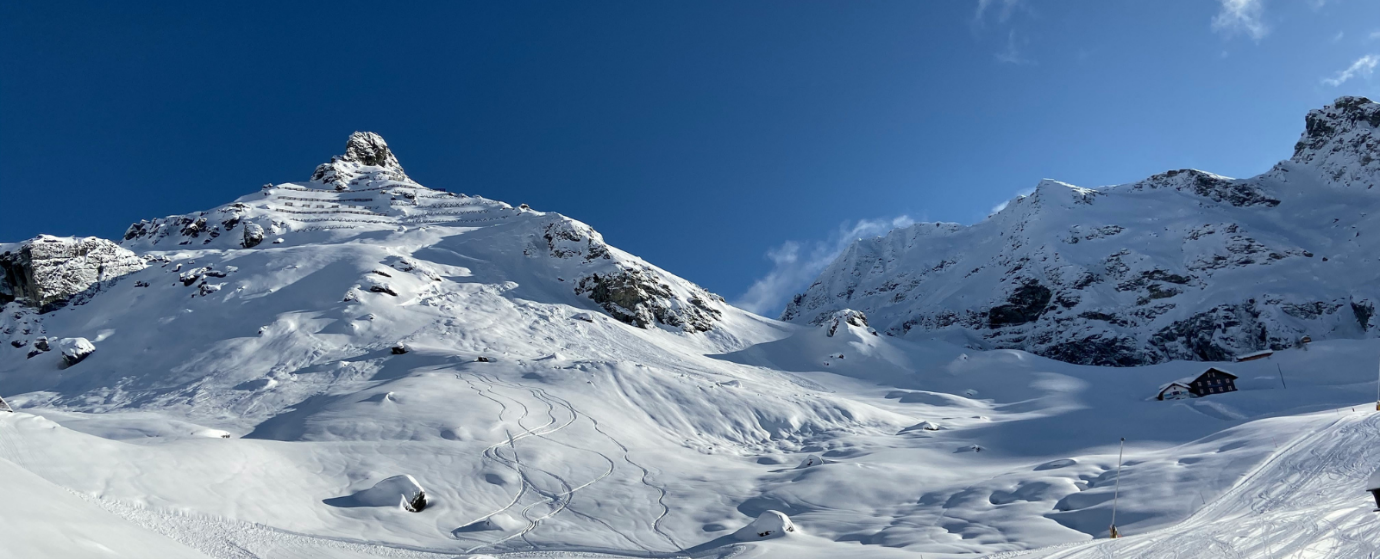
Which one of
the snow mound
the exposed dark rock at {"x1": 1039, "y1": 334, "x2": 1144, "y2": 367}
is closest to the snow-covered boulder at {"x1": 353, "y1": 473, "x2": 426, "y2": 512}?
the snow mound

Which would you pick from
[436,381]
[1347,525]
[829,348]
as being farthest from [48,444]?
[829,348]

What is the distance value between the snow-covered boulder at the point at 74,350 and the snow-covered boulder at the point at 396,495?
3732 centimetres

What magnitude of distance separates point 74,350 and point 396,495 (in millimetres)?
38810

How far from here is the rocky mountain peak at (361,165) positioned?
108m

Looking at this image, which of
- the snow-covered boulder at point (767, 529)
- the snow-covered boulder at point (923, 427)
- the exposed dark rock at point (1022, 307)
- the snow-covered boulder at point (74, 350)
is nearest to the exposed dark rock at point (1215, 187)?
the exposed dark rock at point (1022, 307)

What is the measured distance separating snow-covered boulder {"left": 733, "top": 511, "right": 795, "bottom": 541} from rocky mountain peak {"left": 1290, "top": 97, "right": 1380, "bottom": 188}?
5419 inches

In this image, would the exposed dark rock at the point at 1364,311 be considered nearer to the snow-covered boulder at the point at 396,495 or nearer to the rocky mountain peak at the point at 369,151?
the snow-covered boulder at the point at 396,495

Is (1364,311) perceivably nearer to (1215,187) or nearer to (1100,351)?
(1100,351)

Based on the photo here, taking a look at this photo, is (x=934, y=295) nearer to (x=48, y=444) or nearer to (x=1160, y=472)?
(x=1160, y=472)

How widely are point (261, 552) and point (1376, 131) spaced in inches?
6407

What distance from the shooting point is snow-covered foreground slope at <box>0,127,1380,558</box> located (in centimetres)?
1476

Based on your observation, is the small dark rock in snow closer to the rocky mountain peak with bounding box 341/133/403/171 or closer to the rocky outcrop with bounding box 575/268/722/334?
the rocky outcrop with bounding box 575/268/722/334

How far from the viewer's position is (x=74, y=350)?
4144cm

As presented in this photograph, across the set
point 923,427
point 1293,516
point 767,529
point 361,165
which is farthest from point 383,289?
point 361,165
